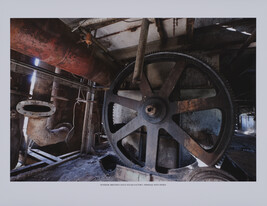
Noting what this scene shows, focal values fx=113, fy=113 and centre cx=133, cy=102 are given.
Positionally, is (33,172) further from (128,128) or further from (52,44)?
(52,44)

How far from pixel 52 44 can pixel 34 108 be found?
1399 mm

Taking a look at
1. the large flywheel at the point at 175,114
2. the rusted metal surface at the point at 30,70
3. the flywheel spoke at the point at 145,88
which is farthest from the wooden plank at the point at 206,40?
the rusted metal surface at the point at 30,70

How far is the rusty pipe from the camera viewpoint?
1730 millimetres

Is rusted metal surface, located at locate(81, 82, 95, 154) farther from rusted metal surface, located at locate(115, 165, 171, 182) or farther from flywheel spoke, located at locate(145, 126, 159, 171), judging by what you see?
flywheel spoke, located at locate(145, 126, 159, 171)

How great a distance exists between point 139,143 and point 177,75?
150cm

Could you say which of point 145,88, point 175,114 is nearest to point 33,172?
point 145,88

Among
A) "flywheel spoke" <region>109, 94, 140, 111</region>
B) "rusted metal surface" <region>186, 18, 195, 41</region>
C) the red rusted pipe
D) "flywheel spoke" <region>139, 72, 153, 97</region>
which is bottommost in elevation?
"flywheel spoke" <region>109, 94, 140, 111</region>

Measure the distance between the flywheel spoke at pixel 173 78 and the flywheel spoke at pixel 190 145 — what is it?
1.47ft

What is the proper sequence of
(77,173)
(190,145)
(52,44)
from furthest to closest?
(77,173)
(190,145)
(52,44)

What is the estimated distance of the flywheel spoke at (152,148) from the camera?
1625 millimetres

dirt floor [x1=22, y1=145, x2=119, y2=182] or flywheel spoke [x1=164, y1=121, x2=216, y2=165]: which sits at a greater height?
flywheel spoke [x1=164, y1=121, x2=216, y2=165]

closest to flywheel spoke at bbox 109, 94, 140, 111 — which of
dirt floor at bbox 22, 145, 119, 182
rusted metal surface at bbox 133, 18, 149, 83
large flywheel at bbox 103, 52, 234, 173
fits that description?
large flywheel at bbox 103, 52, 234, 173

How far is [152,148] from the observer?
5.46 ft

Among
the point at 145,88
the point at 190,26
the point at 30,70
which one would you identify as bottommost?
the point at 145,88
